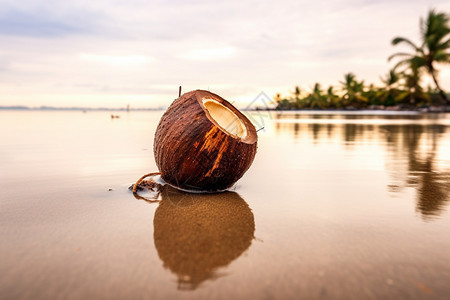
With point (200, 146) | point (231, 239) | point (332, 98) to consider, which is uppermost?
point (332, 98)

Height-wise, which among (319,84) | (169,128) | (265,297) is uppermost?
(319,84)

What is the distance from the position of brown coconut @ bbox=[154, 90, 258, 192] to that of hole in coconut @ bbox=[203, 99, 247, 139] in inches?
0.5

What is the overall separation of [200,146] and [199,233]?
1234 mm

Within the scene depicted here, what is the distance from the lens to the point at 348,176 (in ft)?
18.2

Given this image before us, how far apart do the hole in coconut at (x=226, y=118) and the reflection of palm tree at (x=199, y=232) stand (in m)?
0.88

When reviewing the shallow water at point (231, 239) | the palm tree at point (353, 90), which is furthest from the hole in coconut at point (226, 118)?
the palm tree at point (353, 90)

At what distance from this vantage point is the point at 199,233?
291 centimetres

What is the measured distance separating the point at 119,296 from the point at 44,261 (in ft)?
2.59

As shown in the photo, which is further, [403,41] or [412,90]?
[412,90]

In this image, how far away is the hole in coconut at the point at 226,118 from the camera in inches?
177

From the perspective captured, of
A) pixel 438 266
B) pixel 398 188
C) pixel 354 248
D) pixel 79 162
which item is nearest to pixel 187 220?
pixel 354 248

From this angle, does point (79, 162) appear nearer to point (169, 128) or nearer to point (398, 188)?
point (169, 128)

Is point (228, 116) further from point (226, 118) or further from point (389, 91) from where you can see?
point (389, 91)

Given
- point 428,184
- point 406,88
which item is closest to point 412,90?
point 406,88
